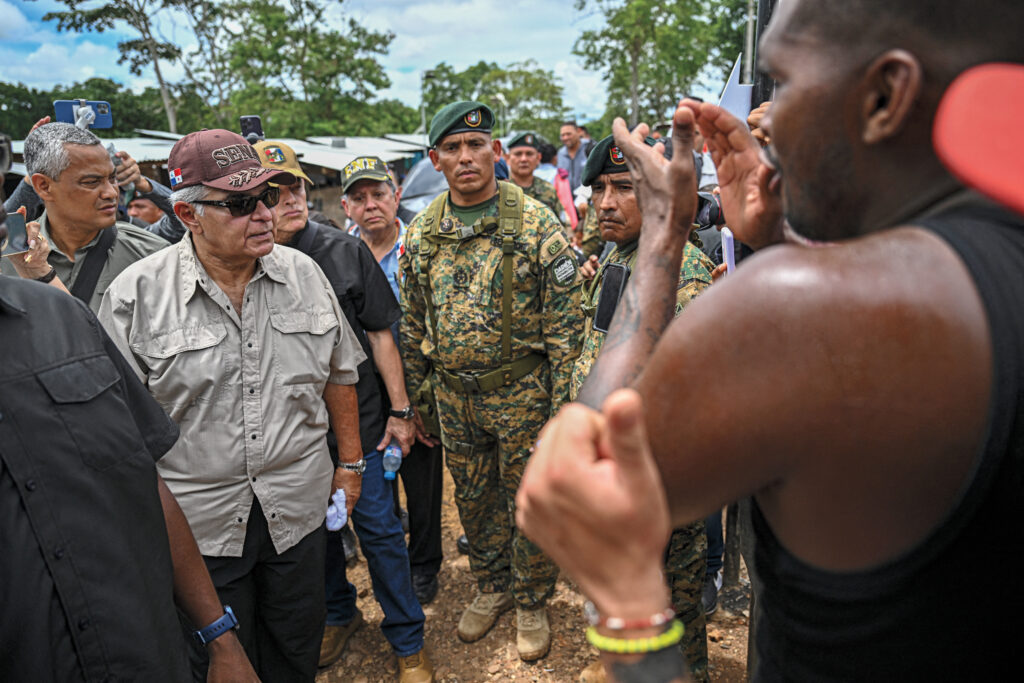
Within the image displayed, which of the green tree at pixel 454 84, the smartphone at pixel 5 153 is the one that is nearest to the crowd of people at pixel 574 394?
the smartphone at pixel 5 153

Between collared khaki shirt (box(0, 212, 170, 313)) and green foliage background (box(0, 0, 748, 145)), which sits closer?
collared khaki shirt (box(0, 212, 170, 313))

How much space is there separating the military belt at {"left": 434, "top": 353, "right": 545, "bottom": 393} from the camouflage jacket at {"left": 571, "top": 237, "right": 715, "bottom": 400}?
30 centimetres

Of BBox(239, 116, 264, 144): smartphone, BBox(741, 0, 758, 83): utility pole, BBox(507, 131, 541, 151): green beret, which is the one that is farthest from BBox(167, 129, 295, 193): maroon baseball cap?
BBox(507, 131, 541, 151): green beret

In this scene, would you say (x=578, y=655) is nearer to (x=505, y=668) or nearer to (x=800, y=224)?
(x=505, y=668)

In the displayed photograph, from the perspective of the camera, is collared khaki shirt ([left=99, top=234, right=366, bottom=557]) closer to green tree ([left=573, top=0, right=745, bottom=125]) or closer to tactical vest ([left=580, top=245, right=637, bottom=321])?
tactical vest ([left=580, top=245, right=637, bottom=321])

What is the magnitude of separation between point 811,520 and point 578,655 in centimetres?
309

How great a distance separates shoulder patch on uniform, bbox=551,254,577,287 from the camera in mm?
3396

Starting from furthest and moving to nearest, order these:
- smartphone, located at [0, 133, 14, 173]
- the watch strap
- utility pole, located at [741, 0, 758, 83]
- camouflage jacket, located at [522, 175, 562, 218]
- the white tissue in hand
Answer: camouflage jacket, located at [522, 175, 562, 218], the watch strap, the white tissue in hand, utility pole, located at [741, 0, 758, 83], smartphone, located at [0, 133, 14, 173]

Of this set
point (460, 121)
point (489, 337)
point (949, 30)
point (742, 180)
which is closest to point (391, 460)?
point (489, 337)

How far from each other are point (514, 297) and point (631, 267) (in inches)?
26.4

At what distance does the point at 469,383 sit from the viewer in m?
3.52

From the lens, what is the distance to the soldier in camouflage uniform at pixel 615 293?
114 inches

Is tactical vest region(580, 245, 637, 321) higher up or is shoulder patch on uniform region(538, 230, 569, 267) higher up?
shoulder patch on uniform region(538, 230, 569, 267)

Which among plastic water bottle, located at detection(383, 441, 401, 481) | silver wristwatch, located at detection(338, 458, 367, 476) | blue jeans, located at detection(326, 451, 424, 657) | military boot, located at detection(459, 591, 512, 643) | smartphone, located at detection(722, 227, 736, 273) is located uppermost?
smartphone, located at detection(722, 227, 736, 273)
